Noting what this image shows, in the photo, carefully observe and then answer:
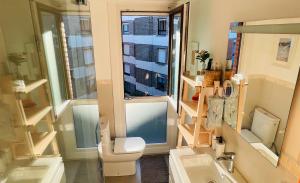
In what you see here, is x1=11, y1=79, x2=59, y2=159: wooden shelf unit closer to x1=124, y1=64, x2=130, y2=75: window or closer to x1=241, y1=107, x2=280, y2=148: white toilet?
x1=241, y1=107, x2=280, y2=148: white toilet

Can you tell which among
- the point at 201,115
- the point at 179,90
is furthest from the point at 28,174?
the point at 179,90

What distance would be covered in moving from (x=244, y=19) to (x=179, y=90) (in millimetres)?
1204

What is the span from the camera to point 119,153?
2.48m

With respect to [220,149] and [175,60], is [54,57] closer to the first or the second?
[220,149]

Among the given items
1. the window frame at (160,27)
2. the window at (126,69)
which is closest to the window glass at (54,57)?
the window at (126,69)

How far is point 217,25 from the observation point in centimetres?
160

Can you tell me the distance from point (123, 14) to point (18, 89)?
2.00 metres

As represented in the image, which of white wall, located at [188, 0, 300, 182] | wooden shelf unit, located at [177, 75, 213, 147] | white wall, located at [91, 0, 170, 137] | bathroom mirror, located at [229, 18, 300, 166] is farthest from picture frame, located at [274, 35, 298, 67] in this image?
white wall, located at [91, 0, 170, 137]

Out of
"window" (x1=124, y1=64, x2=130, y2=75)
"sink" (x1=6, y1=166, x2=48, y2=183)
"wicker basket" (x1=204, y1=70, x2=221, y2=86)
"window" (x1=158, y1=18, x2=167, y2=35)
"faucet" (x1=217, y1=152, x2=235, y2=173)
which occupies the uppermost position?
"window" (x1=158, y1=18, x2=167, y2=35)

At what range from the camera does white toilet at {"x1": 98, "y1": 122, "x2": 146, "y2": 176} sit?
8.07 feet

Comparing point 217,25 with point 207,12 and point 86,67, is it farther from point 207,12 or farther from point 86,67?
point 86,67

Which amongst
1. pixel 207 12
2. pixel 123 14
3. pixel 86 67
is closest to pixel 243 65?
pixel 207 12

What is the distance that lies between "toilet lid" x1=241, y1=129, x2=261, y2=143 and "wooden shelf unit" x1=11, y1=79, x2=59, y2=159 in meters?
1.29

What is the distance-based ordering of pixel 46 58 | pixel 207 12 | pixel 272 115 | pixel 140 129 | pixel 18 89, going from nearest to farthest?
pixel 18 89 < pixel 272 115 < pixel 46 58 < pixel 207 12 < pixel 140 129
